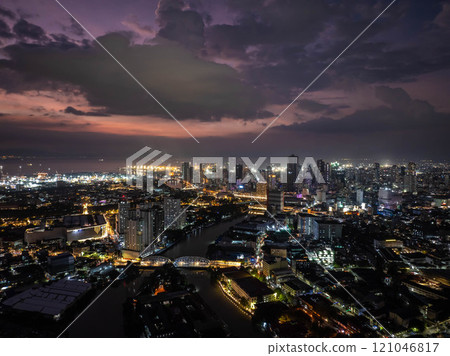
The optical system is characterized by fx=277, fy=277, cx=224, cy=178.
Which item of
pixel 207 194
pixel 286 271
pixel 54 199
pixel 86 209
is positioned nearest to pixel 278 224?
pixel 286 271

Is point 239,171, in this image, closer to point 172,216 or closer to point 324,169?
point 324,169

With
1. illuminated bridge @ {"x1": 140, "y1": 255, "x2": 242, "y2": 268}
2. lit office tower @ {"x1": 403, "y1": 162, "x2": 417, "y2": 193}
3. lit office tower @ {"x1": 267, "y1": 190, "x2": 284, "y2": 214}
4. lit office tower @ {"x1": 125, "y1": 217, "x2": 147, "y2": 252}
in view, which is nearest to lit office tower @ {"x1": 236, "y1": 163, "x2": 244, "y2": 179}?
lit office tower @ {"x1": 267, "y1": 190, "x2": 284, "y2": 214}

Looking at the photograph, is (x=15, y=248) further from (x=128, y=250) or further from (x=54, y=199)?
(x=54, y=199)

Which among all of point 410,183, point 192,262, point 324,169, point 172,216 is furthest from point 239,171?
point 192,262

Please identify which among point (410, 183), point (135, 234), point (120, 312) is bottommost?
point (120, 312)

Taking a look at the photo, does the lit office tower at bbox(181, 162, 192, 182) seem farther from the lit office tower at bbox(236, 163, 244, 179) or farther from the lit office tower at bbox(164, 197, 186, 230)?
the lit office tower at bbox(164, 197, 186, 230)

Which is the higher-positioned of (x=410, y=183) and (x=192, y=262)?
(x=410, y=183)

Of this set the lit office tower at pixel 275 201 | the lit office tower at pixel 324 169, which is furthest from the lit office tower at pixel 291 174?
the lit office tower at pixel 275 201

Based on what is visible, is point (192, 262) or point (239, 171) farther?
point (239, 171)
